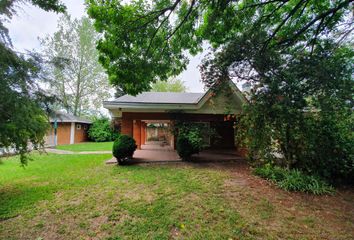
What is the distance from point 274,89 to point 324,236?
3.87 metres

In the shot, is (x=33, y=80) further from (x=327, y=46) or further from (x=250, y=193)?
(x=327, y=46)

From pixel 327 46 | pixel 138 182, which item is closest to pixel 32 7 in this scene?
pixel 138 182

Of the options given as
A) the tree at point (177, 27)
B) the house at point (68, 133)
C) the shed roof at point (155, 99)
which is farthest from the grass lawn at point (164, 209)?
the house at point (68, 133)

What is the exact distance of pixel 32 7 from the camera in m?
3.88

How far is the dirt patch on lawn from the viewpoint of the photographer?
346 centimetres

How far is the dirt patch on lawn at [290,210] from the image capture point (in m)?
3.46

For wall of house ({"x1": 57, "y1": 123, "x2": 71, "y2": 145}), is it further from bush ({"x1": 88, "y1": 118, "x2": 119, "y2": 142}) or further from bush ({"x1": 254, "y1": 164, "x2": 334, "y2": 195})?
bush ({"x1": 254, "y1": 164, "x2": 334, "y2": 195})

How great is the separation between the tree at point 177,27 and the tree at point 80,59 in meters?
19.5

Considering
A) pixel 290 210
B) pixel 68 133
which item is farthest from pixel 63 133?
pixel 290 210

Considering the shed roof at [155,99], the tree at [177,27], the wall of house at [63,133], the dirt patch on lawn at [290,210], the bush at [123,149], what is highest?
the tree at [177,27]

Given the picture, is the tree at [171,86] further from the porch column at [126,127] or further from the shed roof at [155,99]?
the porch column at [126,127]

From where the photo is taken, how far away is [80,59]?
25.0 m

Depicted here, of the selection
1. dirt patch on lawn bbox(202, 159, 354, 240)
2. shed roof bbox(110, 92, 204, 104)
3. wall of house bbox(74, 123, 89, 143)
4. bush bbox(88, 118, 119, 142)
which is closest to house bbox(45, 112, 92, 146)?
wall of house bbox(74, 123, 89, 143)

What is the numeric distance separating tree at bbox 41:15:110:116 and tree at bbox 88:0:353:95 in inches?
766
